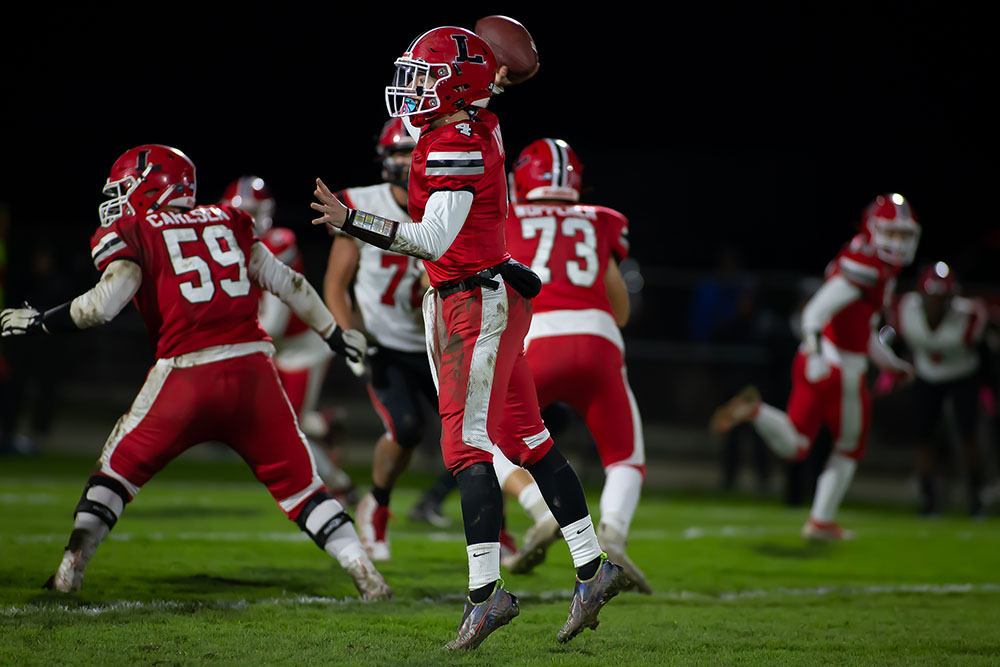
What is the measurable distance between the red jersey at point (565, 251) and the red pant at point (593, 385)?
20 centimetres

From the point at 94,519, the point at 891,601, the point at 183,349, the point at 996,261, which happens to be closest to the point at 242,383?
the point at 183,349

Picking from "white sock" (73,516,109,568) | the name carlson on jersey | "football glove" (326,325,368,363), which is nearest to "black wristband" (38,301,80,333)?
the name carlson on jersey

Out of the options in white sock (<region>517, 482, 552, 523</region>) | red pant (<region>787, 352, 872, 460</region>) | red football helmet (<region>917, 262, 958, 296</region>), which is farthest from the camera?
red football helmet (<region>917, 262, 958, 296</region>)

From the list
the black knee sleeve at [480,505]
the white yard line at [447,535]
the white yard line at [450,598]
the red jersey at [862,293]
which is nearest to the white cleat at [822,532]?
the white yard line at [447,535]

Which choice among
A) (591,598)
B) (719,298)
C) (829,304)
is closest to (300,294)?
(591,598)

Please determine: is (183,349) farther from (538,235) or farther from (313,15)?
(313,15)

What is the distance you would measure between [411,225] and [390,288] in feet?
7.59

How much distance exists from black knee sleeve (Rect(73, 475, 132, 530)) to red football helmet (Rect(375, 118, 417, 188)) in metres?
2.18

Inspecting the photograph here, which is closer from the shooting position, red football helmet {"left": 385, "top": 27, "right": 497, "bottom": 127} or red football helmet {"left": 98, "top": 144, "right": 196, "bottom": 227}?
red football helmet {"left": 385, "top": 27, "right": 497, "bottom": 127}

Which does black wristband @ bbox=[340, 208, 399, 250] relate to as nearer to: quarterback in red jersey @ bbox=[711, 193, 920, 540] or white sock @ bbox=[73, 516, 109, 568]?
white sock @ bbox=[73, 516, 109, 568]

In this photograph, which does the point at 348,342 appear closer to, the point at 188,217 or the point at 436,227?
the point at 188,217

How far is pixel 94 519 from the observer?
427 centimetres

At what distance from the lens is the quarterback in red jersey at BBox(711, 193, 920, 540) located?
6.96 m

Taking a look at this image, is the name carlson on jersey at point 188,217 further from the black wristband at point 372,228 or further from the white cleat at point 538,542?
the white cleat at point 538,542
